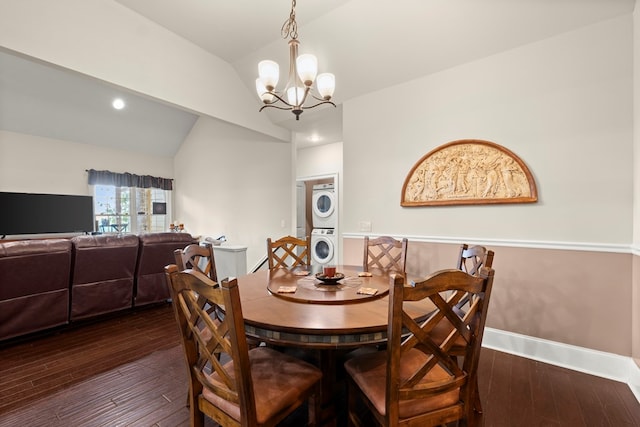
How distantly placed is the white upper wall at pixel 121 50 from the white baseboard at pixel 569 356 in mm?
3957

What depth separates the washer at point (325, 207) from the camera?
550cm

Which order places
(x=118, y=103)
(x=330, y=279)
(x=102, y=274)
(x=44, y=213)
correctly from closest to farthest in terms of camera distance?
(x=330, y=279)
(x=102, y=274)
(x=44, y=213)
(x=118, y=103)

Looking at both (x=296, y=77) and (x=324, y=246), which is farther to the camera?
Answer: (x=324, y=246)

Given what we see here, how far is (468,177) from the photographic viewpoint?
2.75m

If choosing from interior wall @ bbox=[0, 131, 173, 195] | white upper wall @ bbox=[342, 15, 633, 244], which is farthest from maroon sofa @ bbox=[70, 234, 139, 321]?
interior wall @ bbox=[0, 131, 173, 195]

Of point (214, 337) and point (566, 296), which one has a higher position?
point (214, 337)

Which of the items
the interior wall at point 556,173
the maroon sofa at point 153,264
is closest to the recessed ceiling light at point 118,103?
the maroon sofa at point 153,264

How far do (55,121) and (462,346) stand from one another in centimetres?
682

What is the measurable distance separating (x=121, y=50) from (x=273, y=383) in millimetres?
3213

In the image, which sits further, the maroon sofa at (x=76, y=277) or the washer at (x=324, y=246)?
the washer at (x=324, y=246)

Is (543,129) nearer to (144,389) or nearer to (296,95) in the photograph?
(296,95)

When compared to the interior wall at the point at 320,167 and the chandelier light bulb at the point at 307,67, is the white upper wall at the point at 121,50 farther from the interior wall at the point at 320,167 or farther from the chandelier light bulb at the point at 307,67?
the interior wall at the point at 320,167

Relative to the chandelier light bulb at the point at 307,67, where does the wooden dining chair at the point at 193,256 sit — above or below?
below

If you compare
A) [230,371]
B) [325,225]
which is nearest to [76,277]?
[230,371]
